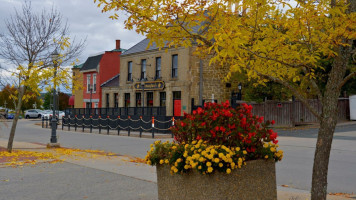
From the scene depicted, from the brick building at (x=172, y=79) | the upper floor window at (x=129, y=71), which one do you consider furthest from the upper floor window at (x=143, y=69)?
the upper floor window at (x=129, y=71)

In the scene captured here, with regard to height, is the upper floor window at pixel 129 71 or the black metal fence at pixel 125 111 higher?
the upper floor window at pixel 129 71

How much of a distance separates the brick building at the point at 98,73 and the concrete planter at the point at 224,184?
4021 cm

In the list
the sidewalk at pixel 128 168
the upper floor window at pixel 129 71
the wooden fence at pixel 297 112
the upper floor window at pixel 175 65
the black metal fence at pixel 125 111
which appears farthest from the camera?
the upper floor window at pixel 129 71

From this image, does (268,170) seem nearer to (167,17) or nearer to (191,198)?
(191,198)

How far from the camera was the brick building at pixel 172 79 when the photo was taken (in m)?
32.1

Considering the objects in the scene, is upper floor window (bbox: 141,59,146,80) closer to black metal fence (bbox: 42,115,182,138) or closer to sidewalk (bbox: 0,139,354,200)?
black metal fence (bbox: 42,115,182,138)

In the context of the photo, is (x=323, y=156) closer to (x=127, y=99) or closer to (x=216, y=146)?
(x=216, y=146)

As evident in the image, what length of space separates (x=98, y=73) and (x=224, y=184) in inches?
1654

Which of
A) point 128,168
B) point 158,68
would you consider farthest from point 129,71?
point 128,168

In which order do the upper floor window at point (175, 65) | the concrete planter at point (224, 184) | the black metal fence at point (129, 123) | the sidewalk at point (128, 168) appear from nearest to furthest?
1. the concrete planter at point (224, 184)
2. the sidewalk at point (128, 168)
3. the black metal fence at point (129, 123)
4. the upper floor window at point (175, 65)

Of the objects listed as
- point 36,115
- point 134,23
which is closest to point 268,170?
point 134,23

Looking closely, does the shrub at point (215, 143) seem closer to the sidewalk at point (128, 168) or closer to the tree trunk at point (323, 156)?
the tree trunk at point (323, 156)

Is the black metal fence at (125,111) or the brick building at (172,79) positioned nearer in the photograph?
the black metal fence at (125,111)

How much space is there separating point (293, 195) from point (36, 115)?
205 ft
